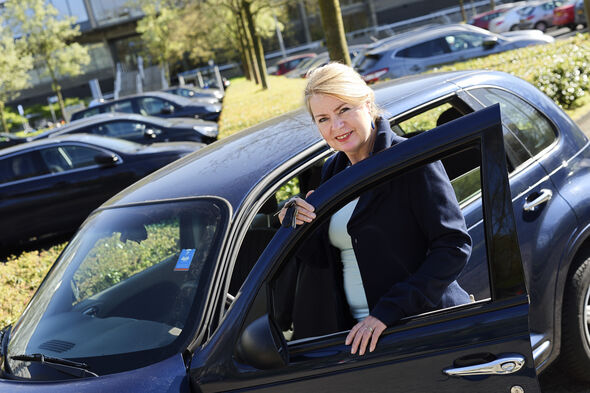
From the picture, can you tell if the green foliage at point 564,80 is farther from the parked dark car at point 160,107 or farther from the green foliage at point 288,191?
the parked dark car at point 160,107

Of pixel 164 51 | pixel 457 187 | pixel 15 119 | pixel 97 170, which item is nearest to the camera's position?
pixel 457 187

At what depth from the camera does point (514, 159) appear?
303cm

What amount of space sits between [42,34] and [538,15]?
30.2 m

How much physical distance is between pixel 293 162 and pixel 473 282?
36.3 inches

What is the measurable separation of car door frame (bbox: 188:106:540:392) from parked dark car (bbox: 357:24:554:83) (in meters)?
13.6

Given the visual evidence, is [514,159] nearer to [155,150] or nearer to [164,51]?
[155,150]

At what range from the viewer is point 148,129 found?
12.8 metres

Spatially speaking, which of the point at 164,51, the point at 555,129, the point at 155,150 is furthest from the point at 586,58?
the point at 164,51

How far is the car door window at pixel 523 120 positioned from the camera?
3160 mm

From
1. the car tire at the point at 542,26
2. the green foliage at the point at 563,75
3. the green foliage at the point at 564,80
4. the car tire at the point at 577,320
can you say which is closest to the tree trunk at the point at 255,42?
the car tire at the point at 542,26

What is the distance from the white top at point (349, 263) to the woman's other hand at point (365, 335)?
0.28 meters

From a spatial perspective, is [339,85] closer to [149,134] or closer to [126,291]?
[126,291]

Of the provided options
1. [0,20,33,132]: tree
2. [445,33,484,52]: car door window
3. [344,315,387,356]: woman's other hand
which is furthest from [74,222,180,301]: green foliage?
[0,20,33,132]: tree

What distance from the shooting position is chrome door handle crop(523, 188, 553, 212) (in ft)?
9.41
